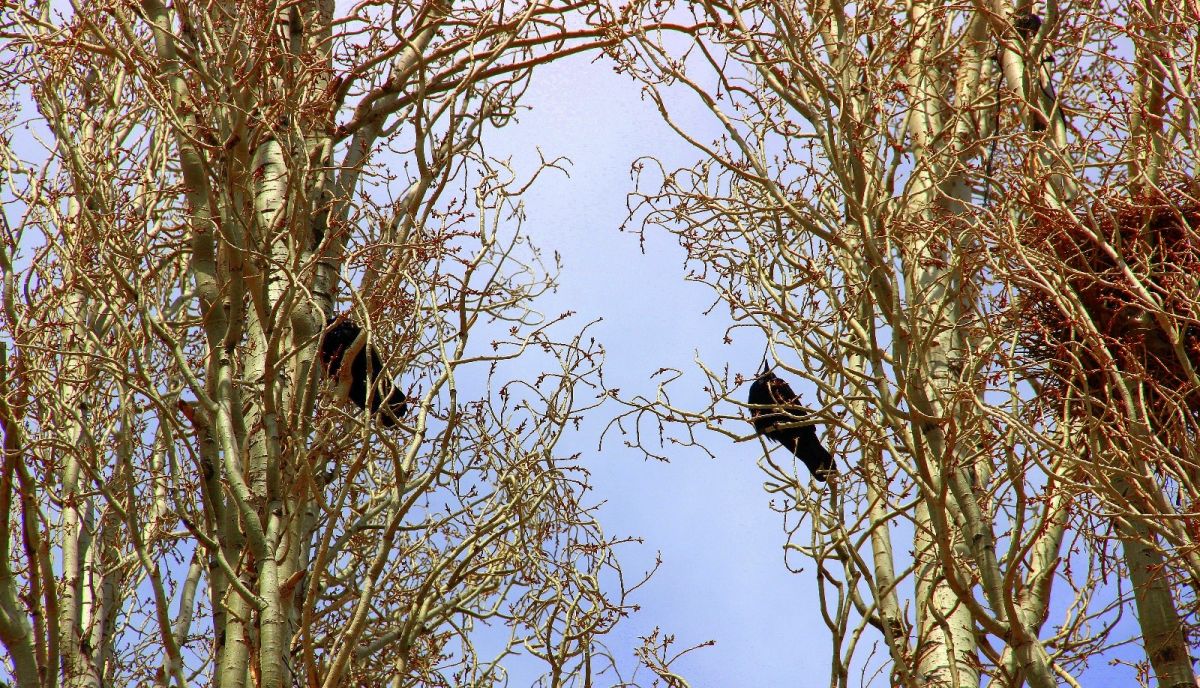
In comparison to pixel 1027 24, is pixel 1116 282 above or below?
below

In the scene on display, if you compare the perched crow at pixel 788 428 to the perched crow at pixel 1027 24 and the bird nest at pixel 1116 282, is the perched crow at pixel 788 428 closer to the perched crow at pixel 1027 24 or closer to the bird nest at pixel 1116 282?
the bird nest at pixel 1116 282

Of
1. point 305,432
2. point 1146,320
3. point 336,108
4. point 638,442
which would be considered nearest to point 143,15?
point 336,108

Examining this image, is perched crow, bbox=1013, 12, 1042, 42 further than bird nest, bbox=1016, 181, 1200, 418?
Yes

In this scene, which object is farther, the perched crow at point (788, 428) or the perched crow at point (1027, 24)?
the perched crow at point (1027, 24)

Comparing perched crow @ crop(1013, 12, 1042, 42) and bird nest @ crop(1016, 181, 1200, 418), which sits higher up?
perched crow @ crop(1013, 12, 1042, 42)

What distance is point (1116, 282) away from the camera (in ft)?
19.3

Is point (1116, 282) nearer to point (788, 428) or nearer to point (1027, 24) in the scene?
point (788, 428)

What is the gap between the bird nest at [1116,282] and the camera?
5773mm

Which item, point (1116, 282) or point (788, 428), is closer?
point (1116, 282)

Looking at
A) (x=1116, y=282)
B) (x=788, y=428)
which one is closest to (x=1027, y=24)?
(x=1116, y=282)

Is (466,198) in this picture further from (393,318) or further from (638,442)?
(638,442)

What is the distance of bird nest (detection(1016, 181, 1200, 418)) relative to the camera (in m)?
5.77

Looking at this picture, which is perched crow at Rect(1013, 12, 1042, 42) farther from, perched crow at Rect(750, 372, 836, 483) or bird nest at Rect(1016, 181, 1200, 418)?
perched crow at Rect(750, 372, 836, 483)

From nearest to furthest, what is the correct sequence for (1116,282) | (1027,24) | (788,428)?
(1116,282)
(788,428)
(1027,24)
